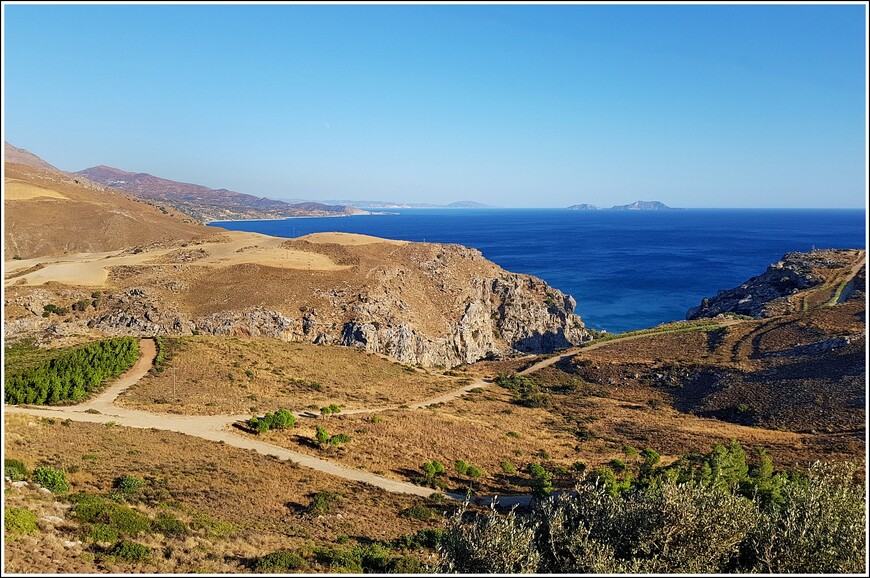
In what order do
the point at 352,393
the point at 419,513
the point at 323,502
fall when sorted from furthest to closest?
1. the point at 352,393
2. the point at 419,513
3. the point at 323,502

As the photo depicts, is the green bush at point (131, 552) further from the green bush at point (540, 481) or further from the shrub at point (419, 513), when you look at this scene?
the green bush at point (540, 481)

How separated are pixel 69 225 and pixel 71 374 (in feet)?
253

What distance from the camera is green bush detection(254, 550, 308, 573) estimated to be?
13.9 m

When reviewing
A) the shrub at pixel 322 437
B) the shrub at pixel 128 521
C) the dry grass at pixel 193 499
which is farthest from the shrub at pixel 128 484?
the shrub at pixel 322 437

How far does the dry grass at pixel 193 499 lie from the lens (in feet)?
44.2

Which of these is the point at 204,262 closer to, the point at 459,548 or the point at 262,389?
the point at 262,389

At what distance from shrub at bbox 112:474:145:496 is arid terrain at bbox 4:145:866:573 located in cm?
12

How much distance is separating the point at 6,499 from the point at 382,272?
54236 mm

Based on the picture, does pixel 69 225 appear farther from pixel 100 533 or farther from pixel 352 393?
pixel 100 533

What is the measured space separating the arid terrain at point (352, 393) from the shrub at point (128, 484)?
120 mm

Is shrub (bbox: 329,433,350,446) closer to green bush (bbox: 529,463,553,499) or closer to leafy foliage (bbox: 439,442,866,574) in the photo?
green bush (bbox: 529,463,553,499)

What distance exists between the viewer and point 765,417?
39.1m

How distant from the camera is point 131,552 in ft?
44.2

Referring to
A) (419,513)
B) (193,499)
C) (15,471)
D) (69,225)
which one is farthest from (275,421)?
(69,225)
